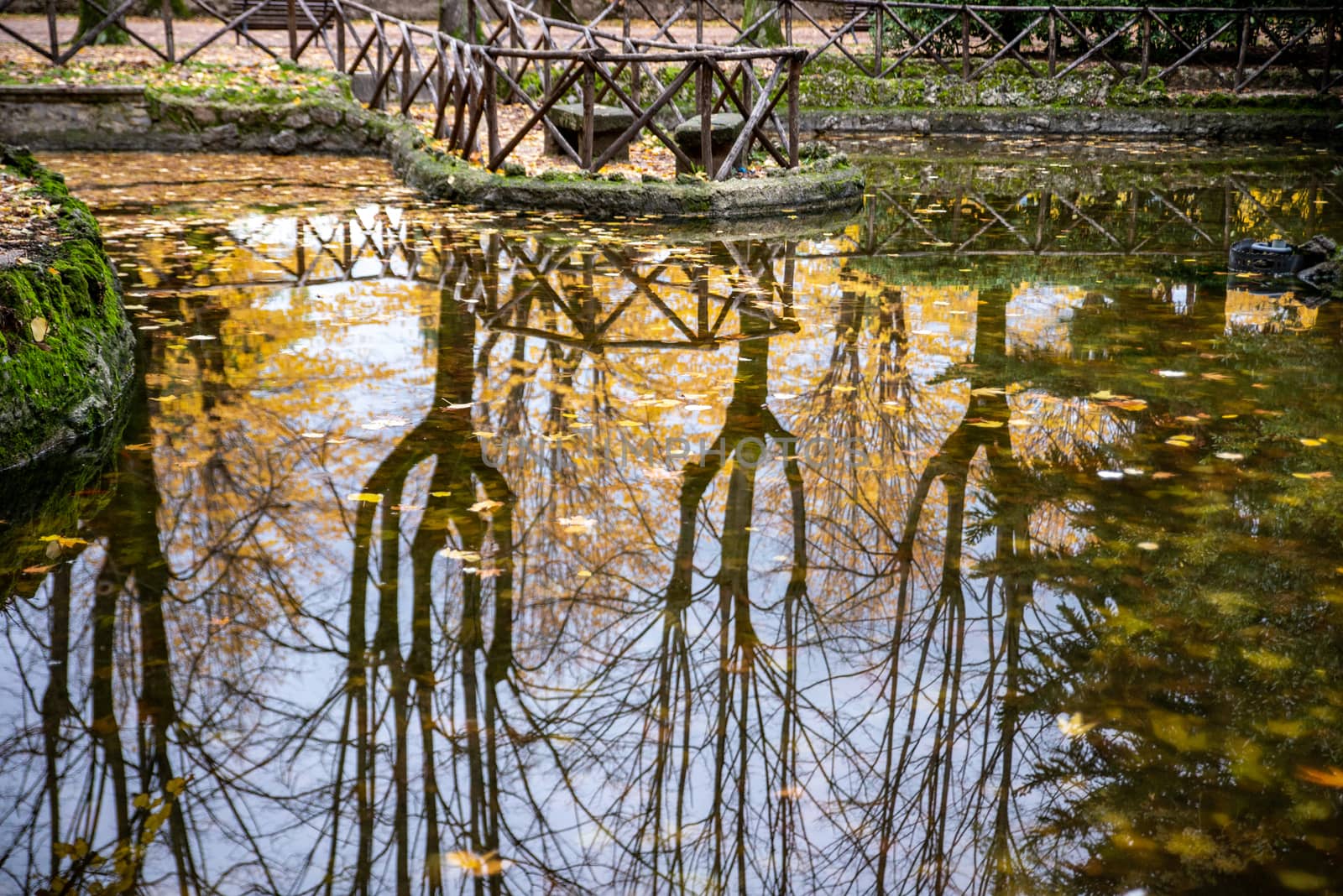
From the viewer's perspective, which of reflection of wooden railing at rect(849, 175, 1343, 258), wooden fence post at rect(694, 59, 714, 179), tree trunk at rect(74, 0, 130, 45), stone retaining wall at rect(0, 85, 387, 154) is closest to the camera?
reflection of wooden railing at rect(849, 175, 1343, 258)

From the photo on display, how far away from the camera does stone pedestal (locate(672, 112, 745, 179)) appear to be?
1035 centimetres

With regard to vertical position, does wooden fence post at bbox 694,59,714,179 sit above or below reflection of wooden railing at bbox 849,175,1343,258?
above

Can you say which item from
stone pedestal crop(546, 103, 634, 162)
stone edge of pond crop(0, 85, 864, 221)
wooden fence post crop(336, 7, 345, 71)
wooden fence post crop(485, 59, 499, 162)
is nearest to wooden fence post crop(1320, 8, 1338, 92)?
stone edge of pond crop(0, 85, 864, 221)

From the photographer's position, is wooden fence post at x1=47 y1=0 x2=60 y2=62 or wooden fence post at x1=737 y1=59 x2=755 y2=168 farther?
wooden fence post at x1=47 y1=0 x2=60 y2=62

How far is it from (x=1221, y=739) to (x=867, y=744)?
0.80m

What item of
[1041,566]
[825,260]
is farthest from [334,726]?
[825,260]

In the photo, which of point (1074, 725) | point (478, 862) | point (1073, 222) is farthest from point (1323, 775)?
point (1073, 222)

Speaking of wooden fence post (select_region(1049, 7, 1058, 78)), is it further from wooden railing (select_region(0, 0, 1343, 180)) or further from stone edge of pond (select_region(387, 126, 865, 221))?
stone edge of pond (select_region(387, 126, 865, 221))

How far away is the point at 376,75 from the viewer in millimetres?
14305

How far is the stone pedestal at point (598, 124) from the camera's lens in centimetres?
1119

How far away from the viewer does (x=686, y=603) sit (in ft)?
11.1

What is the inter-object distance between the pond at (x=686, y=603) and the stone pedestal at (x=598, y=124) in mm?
5100

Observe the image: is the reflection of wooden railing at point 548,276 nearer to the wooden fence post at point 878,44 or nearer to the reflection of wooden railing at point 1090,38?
the reflection of wooden railing at point 1090,38

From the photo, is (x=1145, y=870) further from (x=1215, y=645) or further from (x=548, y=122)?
(x=548, y=122)
